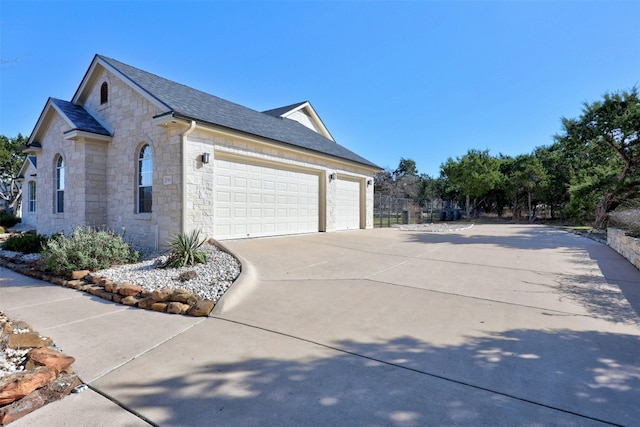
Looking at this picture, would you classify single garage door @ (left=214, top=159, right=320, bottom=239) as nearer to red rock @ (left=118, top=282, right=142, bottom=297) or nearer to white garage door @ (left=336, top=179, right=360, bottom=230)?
white garage door @ (left=336, top=179, right=360, bottom=230)

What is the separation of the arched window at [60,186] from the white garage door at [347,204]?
10.7 meters

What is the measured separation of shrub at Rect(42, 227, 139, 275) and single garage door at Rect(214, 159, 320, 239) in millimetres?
2596

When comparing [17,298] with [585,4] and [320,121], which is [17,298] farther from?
[320,121]

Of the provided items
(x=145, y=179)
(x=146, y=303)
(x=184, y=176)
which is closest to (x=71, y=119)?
(x=145, y=179)

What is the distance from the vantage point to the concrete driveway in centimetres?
243

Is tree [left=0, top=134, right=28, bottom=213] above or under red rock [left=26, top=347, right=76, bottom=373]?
above

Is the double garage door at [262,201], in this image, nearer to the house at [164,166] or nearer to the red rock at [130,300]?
the house at [164,166]

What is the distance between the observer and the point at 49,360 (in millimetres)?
3021

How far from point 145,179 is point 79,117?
385 centimetres

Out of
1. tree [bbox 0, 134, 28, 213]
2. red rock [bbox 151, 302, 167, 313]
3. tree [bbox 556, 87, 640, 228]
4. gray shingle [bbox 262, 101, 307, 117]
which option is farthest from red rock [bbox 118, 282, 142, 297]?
tree [bbox 0, 134, 28, 213]

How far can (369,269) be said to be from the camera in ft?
23.5

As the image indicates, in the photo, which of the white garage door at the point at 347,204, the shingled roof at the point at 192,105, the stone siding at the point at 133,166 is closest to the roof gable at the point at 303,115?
the shingled roof at the point at 192,105

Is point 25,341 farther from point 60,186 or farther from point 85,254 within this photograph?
point 60,186

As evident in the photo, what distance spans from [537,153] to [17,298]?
36.9 m
